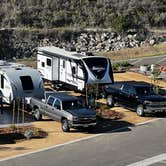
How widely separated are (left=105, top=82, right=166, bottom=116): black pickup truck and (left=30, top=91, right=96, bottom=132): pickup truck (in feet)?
12.2

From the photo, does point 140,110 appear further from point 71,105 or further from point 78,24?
point 78,24

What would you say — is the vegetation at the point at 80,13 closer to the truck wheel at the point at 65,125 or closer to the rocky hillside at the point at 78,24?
the rocky hillside at the point at 78,24

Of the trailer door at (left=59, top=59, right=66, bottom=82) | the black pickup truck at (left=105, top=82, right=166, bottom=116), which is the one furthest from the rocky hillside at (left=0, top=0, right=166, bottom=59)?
the black pickup truck at (left=105, top=82, right=166, bottom=116)

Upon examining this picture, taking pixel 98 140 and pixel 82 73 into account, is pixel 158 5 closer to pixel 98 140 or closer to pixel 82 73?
pixel 82 73

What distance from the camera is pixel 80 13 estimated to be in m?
75.9

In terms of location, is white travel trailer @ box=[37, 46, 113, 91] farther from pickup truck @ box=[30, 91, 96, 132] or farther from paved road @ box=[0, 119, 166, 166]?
paved road @ box=[0, 119, 166, 166]

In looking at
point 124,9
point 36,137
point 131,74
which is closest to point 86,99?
point 36,137

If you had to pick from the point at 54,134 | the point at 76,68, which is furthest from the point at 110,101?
the point at 54,134

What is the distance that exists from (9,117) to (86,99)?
16.1 ft

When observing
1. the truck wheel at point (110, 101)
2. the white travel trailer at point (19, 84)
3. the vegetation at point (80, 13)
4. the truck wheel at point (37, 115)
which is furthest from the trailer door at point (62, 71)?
the vegetation at point (80, 13)

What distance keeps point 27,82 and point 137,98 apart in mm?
5471

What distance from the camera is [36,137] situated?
945 inches

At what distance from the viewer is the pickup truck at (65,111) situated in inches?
966

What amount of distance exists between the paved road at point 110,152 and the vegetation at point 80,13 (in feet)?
145
